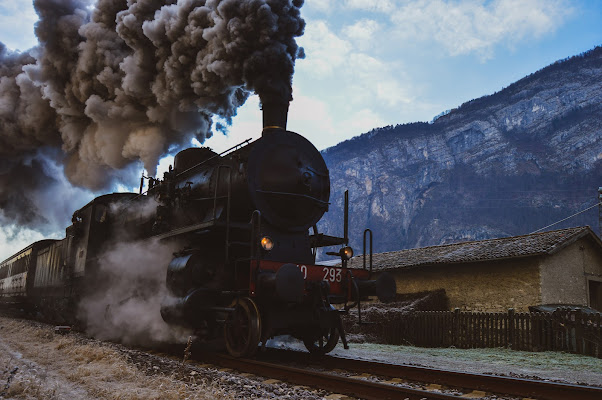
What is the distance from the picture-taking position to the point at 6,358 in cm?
735

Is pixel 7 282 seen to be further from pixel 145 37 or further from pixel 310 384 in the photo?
pixel 310 384

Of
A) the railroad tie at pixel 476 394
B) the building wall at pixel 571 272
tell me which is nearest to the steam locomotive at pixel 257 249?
the railroad tie at pixel 476 394

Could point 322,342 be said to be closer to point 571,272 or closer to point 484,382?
point 484,382

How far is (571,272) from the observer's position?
1630 cm

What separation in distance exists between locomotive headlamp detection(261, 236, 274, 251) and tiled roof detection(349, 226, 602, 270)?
10493 millimetres

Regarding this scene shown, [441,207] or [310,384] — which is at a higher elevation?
[441,207]

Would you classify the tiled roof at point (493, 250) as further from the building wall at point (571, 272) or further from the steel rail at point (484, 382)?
the steel rail at point (484, 382)

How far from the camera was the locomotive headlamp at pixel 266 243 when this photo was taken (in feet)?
24.0

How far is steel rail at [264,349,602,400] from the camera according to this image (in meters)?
4.83

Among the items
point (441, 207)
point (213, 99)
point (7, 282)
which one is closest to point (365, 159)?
point (441, 207)

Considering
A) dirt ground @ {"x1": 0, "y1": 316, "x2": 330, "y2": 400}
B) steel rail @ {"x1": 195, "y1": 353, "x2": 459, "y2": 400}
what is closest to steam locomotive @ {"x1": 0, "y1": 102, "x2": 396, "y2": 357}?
steel rail @ {"x1": 195, "y1": 353, "x2": 459, "y2": 400}

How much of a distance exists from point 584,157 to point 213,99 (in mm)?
107661

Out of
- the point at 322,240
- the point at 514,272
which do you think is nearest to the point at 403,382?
the point at 322,240

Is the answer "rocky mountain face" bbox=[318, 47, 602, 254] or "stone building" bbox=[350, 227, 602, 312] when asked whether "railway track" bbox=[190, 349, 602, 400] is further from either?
"rocky mountain face" bbox=[318, 47, 602, 254]
